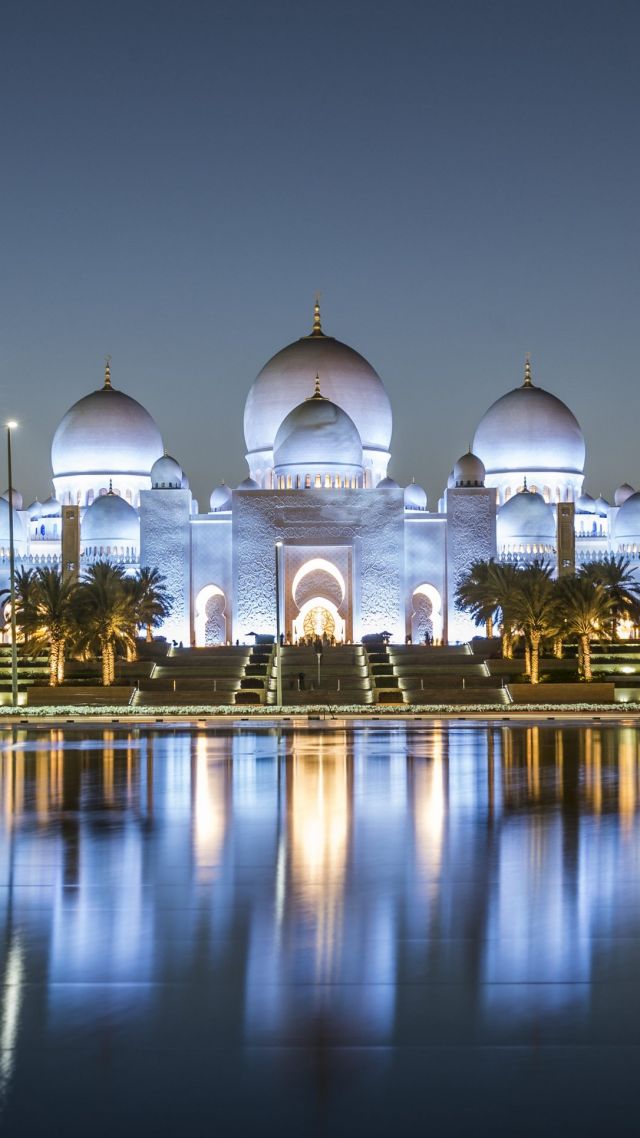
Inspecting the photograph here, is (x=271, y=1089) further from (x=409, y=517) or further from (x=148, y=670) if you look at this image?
(x=409, y=517)

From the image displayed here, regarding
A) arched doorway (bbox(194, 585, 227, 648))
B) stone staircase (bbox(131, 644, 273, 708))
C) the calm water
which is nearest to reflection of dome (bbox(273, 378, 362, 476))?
arched doorway (bbox(194, 585, 227, 648))

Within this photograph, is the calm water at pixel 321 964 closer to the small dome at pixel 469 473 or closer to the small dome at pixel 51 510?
the small dome at pixel 469 473

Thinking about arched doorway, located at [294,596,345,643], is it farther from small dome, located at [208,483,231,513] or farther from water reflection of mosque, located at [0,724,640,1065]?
water reflection of mosque, located at [0,724,640,1065]

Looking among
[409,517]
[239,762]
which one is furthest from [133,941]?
[409,517]

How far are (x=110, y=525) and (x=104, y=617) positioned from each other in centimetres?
1618

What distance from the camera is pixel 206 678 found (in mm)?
36719

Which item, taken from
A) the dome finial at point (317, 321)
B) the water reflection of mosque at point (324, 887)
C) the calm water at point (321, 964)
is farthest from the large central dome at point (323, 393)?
the calm water at point (321, 964)

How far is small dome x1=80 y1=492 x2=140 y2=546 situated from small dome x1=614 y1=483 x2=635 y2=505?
20422 mm

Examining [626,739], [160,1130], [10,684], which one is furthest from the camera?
[10,684]

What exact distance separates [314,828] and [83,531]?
41.2 metres

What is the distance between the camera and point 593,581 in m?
36.7

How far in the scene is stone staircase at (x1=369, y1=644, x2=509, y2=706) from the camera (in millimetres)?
34141

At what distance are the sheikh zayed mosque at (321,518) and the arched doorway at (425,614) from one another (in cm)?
7

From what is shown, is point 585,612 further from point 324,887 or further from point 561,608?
point 324,887
